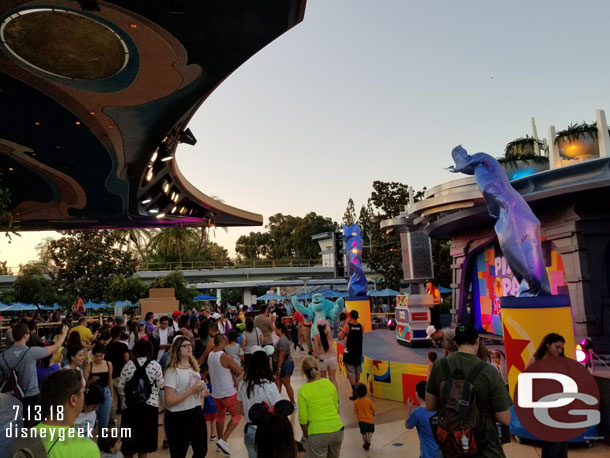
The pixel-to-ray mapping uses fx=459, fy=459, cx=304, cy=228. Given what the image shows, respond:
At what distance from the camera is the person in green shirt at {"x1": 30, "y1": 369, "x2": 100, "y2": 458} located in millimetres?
2590

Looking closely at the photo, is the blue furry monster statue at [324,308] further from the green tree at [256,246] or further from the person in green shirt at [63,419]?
the green tree at [256,246]

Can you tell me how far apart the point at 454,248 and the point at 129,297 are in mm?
20797

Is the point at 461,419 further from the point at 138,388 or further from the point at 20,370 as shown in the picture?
the point at 20,370

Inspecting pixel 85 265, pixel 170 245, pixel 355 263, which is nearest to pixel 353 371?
pixel 355 263

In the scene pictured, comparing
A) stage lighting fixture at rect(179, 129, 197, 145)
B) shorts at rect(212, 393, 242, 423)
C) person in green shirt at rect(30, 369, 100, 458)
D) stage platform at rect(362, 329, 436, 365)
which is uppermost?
stage lighting fixture at rect(179, 129, 197, 145)

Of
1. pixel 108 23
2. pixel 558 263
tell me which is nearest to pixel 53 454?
pixel 108 23

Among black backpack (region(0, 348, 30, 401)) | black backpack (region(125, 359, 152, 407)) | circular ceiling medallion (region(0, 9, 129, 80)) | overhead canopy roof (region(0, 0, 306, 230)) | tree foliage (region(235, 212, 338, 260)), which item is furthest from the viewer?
tree foliage (region(235, 212, 338, 260))

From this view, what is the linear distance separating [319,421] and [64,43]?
228 inches

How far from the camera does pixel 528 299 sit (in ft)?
21.9

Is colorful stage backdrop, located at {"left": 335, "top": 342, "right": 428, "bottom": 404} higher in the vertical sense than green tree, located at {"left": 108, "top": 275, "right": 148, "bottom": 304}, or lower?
lower

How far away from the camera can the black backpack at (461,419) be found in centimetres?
325

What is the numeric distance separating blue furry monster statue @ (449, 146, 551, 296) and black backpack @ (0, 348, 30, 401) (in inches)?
281

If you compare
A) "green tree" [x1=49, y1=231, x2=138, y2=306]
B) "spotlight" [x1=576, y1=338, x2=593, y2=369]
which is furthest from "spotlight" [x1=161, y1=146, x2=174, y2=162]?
"green tree" [x1=49, y1=231, x2=138, y2=306]

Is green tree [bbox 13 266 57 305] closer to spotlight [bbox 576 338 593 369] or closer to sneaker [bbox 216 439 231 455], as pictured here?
sneaker [bbox 216 439 231 455]
